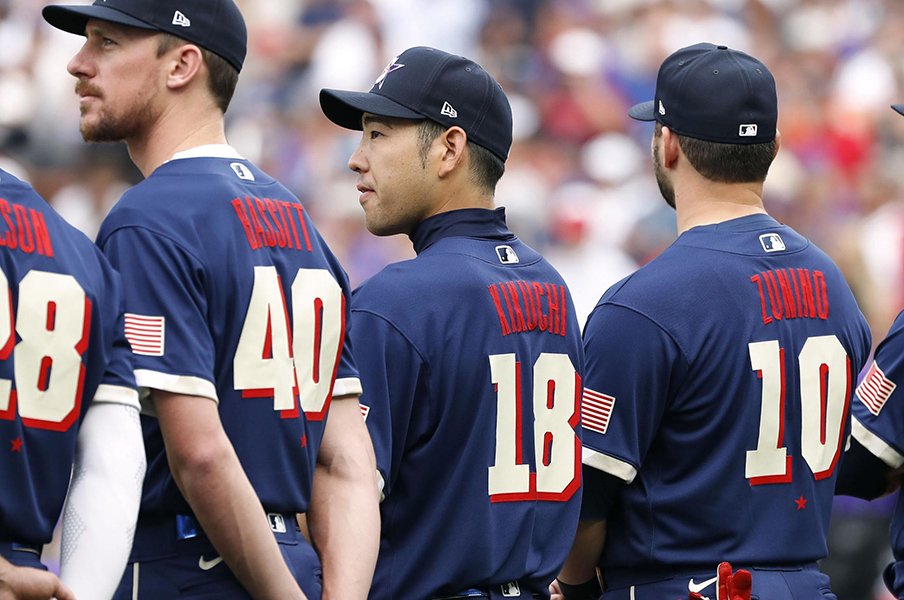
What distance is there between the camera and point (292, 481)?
10.6 feet

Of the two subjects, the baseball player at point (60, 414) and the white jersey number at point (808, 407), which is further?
the white jersey number at point (808, 407)

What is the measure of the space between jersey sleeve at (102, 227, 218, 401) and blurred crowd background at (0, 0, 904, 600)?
685 cm

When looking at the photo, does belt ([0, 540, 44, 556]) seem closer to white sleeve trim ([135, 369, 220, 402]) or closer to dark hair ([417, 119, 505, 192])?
white sleeve trim ([135, 369, 220, 402])

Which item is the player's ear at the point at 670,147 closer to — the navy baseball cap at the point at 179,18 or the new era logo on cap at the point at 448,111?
the new era logo on cap at the point at 448,111

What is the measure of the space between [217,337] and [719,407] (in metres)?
1.37

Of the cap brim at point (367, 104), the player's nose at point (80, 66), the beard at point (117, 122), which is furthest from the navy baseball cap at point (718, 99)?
the player's nose at point (80, 66)

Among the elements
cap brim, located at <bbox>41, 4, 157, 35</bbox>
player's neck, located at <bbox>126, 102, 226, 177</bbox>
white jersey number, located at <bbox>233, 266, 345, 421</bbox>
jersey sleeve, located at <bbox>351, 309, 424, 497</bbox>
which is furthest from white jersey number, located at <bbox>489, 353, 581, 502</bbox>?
cap brim, located at <bbox>41, 4, 157, 35</bbox>

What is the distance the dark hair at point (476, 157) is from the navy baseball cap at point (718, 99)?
502mm

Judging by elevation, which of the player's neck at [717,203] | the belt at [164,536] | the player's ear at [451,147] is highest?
the player's ear at [451,147]

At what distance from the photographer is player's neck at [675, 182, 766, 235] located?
4.01 meters

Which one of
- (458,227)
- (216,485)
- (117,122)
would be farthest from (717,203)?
(216,485)

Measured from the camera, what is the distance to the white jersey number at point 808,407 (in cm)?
380

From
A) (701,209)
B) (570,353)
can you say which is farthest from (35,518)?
(701,209)

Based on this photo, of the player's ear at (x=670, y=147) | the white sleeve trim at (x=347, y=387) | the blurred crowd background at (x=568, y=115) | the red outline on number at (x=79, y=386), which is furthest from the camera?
the blurred crowd background at (x=568, y=115)
